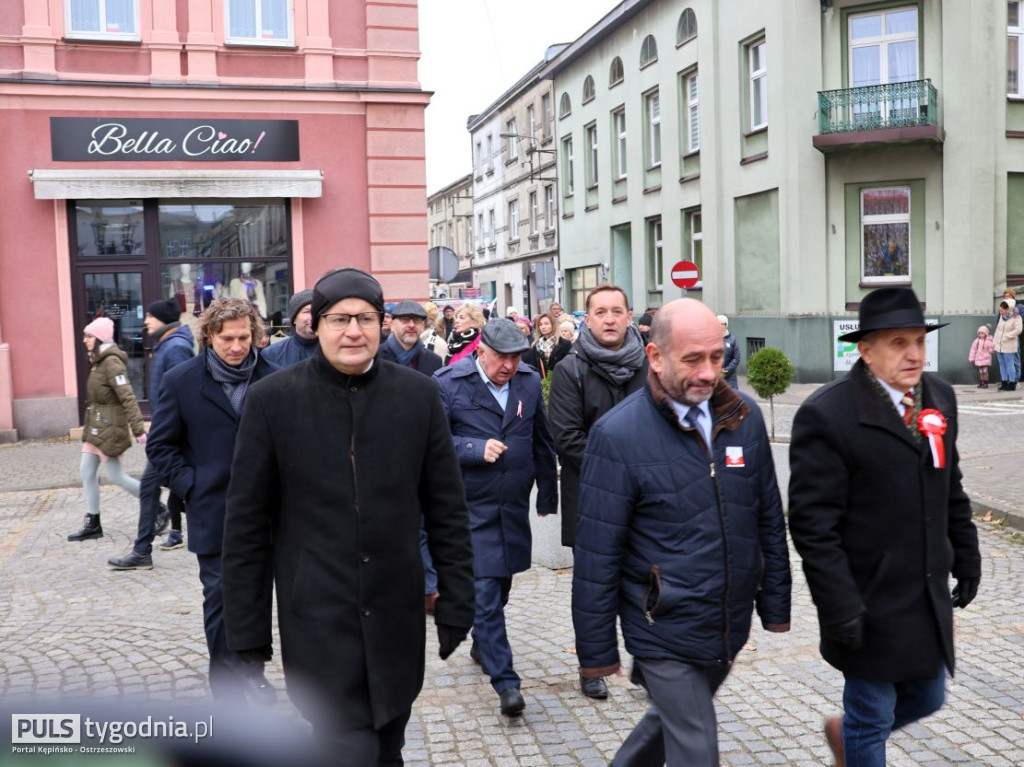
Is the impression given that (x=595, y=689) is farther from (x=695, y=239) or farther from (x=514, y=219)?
(x=514, y=219)

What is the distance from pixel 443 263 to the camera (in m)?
18.0

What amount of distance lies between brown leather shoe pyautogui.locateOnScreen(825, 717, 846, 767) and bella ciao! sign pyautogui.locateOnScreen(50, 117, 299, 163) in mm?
14587

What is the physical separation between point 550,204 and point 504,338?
40.1 meters

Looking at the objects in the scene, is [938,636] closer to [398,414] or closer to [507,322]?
[398,414]

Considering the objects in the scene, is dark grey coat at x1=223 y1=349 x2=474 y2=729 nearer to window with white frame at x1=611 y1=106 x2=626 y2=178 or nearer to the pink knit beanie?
the pink knit beanie

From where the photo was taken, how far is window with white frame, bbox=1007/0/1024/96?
23.3 m

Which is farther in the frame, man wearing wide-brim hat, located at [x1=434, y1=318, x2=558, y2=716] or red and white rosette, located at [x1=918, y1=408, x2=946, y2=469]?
man wearing wide-brim hat, located at [x1=434, y1=318, x2=558, y2=716]

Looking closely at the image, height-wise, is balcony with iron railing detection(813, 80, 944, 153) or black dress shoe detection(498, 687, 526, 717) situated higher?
balcony with iron railing detection(813, 80, 944, 153)

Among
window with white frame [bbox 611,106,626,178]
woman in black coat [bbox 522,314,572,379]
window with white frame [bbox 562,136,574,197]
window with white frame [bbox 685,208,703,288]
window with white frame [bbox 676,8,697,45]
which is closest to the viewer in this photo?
woman in black coat [bbox 522,314,572,379]

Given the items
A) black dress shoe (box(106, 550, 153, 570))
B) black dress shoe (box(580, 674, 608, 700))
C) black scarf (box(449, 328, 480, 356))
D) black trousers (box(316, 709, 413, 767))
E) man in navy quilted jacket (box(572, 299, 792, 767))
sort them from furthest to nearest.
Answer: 1. black scarf (box(449, 328, 480, 356))
2. black dress shoe (box(106, 550, 153, 570))
3. black dress shoe (box(580, 674, 608, 700))
4. man in navy quilted jacket (box(572, 299, 792, 767))
5. black trousers (box(316, 709, 413, 767))

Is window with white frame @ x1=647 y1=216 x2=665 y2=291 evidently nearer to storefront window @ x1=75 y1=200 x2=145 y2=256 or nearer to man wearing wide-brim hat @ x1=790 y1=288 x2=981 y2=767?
storefront window @ x1=75 y1=200 x2=145 y2=256

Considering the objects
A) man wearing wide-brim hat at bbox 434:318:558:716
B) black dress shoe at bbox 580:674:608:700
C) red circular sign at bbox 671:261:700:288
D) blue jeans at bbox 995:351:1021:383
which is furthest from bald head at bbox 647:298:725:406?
blue jeans at bbox 995:351:1021:383

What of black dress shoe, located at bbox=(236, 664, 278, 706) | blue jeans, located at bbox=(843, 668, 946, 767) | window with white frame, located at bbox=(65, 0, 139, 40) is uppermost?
window with white frame, located at bbox=(65, 0, 139, 40)

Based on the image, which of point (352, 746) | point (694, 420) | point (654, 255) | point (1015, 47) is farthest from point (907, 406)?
point (654, 255)
